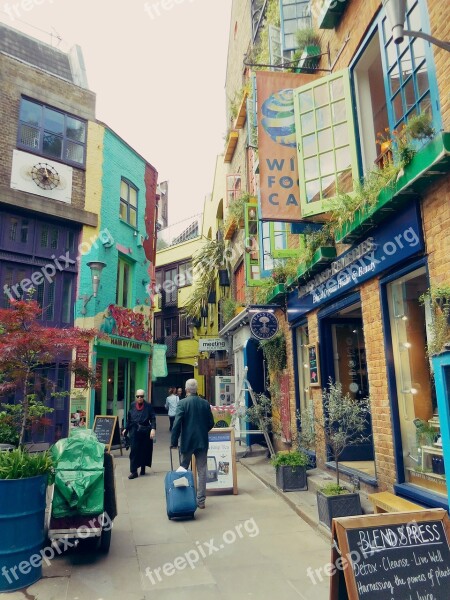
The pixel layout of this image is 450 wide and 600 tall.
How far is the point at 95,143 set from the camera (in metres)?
15.2

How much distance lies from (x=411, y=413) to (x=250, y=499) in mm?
2889

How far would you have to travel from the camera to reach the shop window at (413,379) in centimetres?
549

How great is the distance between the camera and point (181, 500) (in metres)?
6.08

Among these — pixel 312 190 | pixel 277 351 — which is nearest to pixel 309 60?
pixel 312 190

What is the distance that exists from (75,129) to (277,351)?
9682 millimetres

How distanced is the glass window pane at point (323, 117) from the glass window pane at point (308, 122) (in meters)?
0.10

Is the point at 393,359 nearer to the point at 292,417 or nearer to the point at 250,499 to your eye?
the point at 250,499

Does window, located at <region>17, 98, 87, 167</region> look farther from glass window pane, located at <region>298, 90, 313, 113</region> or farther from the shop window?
the shop window

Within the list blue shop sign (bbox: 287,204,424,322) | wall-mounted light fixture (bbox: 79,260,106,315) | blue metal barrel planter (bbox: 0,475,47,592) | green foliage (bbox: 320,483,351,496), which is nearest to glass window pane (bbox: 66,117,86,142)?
wall-mounted light fixture (bbox: 79,260,106,315)

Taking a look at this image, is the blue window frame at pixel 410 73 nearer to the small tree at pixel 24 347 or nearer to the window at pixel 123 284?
the small tree at pixel 24 347

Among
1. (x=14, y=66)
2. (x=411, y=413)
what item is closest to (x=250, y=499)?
(x=411, y=413)

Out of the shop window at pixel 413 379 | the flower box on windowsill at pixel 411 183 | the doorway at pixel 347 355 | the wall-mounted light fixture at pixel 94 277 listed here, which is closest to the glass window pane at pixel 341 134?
the flower box on windowsill at pixel 411 183

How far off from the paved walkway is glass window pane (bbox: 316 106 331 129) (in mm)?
→ 5644

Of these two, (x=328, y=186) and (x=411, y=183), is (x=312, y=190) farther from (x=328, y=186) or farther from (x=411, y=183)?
(x=411, y=183)
